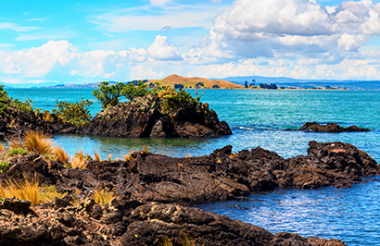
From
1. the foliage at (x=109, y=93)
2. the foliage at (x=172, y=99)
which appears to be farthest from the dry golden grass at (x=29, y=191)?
the foliage at (x=109, y=93)

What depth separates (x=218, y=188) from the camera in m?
16.3

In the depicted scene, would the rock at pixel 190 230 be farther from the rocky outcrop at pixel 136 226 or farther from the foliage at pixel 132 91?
the foliage at pixel 132 91

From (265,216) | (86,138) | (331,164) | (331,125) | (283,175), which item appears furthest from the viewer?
(331,125)

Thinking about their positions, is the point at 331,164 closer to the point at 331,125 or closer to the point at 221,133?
the point at 221,133

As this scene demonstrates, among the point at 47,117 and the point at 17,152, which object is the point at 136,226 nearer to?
the point at 17,152

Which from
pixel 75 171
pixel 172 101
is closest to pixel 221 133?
pixel 172 101

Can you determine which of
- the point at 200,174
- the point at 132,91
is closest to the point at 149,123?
the point at 132,91

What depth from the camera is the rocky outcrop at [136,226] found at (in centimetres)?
817

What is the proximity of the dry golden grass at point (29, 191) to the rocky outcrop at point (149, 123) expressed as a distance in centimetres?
2464

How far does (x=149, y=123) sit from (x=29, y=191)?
29.0 meters

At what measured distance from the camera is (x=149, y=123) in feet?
130

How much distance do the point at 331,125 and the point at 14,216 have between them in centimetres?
4422

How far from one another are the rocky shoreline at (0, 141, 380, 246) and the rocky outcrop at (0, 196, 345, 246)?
22 mm

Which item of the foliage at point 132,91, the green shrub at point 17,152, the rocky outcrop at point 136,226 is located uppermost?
the foliage at point 132,91
